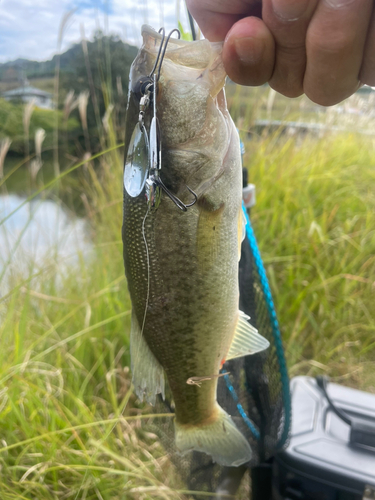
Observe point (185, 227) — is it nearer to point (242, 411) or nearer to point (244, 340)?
point (244, 340)

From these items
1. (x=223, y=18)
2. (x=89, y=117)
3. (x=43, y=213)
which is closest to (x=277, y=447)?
(x=223, y=18)

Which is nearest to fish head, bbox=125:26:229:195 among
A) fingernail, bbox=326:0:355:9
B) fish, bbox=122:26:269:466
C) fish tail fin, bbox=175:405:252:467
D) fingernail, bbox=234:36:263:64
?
fish, bbox=122:26:269:466

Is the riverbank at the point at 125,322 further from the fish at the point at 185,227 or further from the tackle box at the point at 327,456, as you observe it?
the fish at the point at 185,227

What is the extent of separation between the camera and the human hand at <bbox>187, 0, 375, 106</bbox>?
0.73 metres

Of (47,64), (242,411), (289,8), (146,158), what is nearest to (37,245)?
(47,64)

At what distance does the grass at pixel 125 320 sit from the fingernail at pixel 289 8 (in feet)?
4.67

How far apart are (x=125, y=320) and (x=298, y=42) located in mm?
2054

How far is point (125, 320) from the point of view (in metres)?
2.50

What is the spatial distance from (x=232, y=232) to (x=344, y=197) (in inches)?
109

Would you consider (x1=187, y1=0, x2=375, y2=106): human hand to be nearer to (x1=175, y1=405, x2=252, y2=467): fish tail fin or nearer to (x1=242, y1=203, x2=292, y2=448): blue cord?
(x1=242, y1=203, x2=292, y2=448): blue cord

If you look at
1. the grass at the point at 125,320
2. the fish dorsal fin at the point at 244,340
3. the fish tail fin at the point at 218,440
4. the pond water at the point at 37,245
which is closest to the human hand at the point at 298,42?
the fish dorsal fin at the point at 244,340

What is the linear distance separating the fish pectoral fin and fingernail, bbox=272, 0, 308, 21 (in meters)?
0.88

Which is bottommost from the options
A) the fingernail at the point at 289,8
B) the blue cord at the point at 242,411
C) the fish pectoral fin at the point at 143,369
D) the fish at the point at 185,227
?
the blue cord at the point at 242,411

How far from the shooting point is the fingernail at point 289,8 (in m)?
0.74
